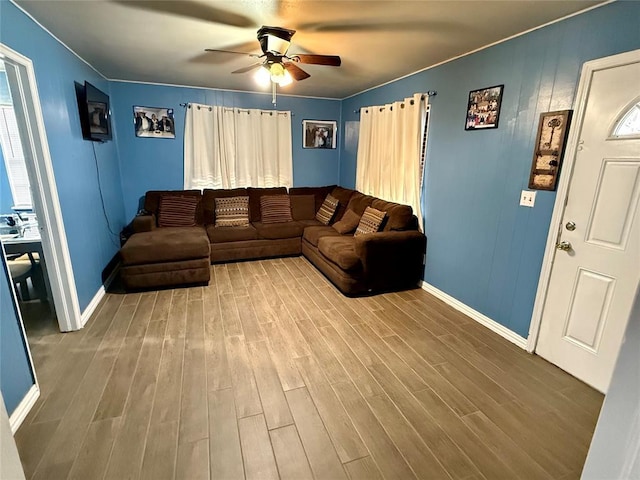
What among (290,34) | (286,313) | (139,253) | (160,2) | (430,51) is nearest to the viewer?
(160,2)

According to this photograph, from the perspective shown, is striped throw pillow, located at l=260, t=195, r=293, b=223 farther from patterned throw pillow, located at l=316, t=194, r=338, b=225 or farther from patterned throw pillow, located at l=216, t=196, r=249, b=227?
patterned throw pillow, located at l=316, t=194, r=338, b=225

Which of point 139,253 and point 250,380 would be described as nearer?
point 250,380

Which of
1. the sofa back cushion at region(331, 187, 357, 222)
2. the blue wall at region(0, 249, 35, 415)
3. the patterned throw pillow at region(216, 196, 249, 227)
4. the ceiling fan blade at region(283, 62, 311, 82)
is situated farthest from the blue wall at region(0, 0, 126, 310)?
the sofa back cushion at region(331, 187, 357, 222)

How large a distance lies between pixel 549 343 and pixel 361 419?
5.31 ft

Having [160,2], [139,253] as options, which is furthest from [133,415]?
[160,2]

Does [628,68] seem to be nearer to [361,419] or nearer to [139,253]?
[361,419]

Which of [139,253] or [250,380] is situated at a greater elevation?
[139,253]

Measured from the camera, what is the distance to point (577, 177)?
2168 mm

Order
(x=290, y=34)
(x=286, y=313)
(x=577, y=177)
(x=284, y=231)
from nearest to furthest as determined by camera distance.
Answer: (x=577, y=177) → (x=290, y=34) → (x=286, y=313) → (x=284, y=231)

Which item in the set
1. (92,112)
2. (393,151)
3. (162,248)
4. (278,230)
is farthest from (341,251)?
(92,112)

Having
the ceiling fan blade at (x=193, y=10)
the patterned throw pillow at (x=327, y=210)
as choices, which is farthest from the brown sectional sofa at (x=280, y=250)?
the ceiling fan blade at (x=193, y=10)

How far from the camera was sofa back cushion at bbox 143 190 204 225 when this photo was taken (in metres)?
4.59

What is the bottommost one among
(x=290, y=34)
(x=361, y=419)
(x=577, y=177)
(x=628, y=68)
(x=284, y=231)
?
(x=361, y=419)

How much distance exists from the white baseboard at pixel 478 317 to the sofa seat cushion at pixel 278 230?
194cm
